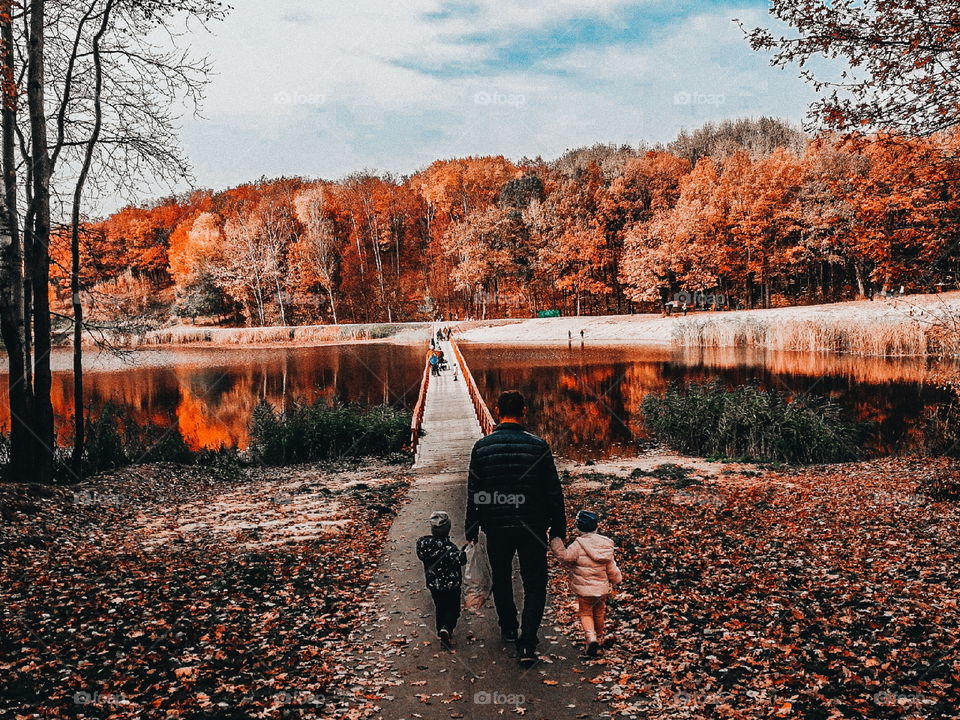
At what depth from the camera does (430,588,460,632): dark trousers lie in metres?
4.89

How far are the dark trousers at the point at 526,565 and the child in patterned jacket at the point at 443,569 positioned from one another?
1.09 ft

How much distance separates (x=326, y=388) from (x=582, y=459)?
1836 cm

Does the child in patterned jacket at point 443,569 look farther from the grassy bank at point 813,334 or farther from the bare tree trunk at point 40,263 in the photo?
the grassy bank at point 813,334

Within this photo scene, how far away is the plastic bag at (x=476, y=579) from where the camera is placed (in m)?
4.82

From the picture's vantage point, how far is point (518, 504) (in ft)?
14.1

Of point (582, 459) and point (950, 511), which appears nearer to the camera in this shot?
point (950, 511)

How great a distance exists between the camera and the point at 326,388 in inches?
1225

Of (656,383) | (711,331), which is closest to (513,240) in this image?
(711,331)

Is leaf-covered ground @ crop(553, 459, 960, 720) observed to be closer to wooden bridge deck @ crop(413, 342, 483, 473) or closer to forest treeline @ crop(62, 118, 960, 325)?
wooden bridge deck @ crop(413, 342, 483, 473)

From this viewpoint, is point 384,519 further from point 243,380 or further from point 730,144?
point 730,144

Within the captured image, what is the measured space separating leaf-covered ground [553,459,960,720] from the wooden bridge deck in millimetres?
5017

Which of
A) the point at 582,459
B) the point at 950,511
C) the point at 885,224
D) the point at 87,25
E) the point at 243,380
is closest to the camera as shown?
the point at 950,511

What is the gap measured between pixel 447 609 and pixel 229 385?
3136 centimetres

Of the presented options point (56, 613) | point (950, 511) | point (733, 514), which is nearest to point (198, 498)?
point (56, 613)
